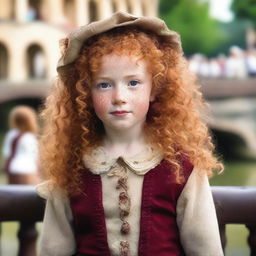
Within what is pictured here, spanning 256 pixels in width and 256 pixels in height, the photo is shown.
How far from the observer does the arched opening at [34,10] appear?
10273 millimetres

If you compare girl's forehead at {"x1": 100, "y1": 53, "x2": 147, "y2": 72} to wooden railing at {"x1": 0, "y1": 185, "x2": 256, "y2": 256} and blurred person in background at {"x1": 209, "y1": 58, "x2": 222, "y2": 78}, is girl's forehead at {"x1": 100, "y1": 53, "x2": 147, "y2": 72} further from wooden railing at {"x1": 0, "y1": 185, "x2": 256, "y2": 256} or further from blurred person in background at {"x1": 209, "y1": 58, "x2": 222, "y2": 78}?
blurred person in background at {"x1": 209, "y1": 58, "x2": 222, "y2": 78}

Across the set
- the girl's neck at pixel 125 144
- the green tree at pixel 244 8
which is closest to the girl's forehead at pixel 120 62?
the girl's neck at pixel 125 144


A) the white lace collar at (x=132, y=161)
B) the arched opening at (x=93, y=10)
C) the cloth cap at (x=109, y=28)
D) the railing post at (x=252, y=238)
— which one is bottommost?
the railing post at (x=252, y=238)

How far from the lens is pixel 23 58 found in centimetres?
1050

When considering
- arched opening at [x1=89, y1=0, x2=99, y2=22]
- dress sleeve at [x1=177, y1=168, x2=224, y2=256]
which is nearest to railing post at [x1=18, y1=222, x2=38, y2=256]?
dress sleeve at [x1=177, y1=168, x2=224, y2=256]

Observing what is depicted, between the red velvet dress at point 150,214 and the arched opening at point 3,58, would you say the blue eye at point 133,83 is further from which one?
the arched opening at point 3,58

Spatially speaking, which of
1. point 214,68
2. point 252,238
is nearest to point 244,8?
point 214,68

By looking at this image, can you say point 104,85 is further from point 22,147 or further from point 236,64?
point 236,64

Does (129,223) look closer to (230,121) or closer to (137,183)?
(137,183)

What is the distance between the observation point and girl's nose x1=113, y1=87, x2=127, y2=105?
1062 mm

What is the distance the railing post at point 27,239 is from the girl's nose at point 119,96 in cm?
42

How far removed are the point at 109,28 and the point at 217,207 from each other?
441mm

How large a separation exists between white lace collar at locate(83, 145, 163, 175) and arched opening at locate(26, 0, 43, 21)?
9431 mm

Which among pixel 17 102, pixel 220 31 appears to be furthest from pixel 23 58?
pixel 220 31
